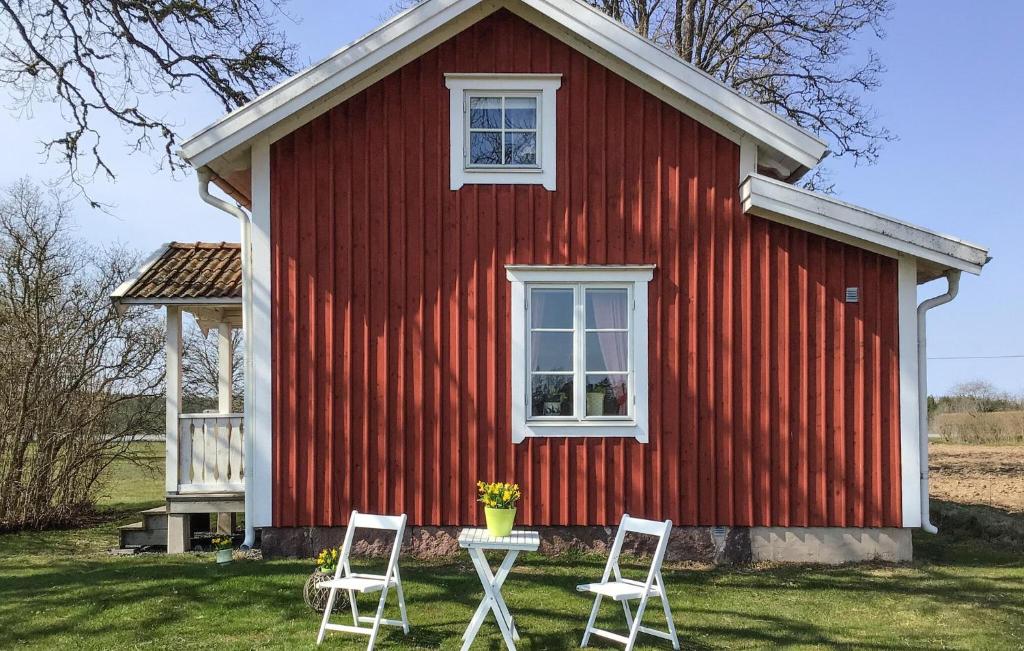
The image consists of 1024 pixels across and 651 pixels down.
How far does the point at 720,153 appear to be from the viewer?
29.1 feet

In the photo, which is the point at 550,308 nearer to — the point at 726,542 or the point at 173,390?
the point at 726,542

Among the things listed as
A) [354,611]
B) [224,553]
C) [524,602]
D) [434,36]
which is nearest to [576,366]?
Answer: [524,602]

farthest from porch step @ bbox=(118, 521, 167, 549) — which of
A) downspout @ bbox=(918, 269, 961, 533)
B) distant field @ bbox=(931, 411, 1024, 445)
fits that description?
distant field @ bbox=(931, 411, 1024, 445)

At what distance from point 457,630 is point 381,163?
15.8 feet

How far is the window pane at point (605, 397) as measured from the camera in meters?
8.72

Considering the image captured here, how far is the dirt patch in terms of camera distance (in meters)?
13.9

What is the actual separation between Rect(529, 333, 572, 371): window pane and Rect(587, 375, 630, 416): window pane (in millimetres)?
332

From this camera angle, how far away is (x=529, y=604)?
7.05 m

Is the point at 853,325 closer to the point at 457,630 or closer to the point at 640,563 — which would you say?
the point at 640,563

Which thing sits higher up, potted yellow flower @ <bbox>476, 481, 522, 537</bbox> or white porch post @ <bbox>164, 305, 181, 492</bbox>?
white porch post @ <bbox>164, 305, 181, 492</bbox>

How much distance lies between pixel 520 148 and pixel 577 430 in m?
3.05

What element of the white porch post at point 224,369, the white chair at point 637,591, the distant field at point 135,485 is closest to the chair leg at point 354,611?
the white chair at point 637,591

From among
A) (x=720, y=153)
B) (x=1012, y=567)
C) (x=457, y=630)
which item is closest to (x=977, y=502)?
(x=1012, y=567)

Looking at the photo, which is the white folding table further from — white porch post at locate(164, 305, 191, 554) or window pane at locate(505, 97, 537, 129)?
white porch post at locate(164, 305, 191, 554)
